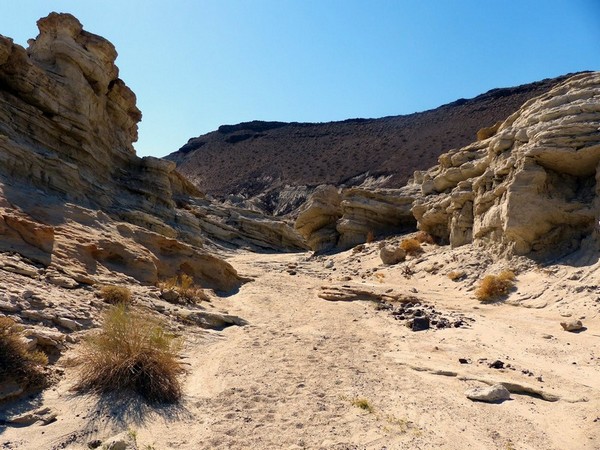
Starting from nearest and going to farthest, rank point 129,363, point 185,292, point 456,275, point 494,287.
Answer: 1. point 129,363
2. point 185,292
3. point 494,287
4. point 456,275

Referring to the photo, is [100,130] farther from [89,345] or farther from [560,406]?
[560,406]

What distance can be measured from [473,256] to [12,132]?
1426 cm

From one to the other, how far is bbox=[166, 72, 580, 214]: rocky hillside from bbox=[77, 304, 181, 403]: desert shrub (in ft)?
148

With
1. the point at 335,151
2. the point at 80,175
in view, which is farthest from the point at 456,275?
the point at 335,151

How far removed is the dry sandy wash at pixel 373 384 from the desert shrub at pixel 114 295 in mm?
1124

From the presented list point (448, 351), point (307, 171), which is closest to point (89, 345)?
point (448, 351)

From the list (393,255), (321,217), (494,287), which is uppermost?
(321,217)

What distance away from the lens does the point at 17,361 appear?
4.34 m

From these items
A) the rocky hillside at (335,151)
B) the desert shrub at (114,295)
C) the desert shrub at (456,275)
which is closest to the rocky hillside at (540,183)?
the desert shrub at (456,275)

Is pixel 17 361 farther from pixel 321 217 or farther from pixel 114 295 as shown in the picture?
pixel 321 217

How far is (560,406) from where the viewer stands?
4727 millimetres

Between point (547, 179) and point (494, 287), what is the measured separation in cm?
368

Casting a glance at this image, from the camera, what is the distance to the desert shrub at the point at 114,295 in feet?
24.7

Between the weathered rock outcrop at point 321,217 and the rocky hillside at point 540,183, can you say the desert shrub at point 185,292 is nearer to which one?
the rocky hillside at point 540,183
